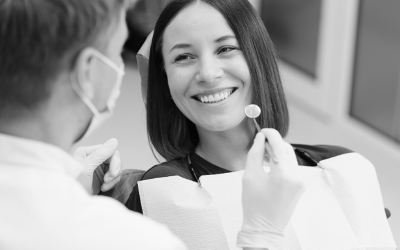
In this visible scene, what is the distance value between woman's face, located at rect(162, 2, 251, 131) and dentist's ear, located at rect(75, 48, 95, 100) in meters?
0.67

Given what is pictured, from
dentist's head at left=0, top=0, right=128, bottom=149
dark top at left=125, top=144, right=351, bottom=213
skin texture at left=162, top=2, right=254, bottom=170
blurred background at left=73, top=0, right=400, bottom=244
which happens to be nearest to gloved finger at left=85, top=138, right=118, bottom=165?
dark top at left=125, top=144, right=351, bottom=213

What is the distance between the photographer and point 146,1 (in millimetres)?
5020

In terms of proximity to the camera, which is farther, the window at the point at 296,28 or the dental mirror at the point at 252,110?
the window at the point at 296,28

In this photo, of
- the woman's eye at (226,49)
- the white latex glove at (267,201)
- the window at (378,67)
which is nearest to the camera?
the white latex glove at (267,201)

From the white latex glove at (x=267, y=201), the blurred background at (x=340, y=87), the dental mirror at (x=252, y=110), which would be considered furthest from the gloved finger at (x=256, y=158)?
the blurred background at (x=340, y=87)

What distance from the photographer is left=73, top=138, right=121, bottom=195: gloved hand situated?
175 cm

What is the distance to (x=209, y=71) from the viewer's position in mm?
1682

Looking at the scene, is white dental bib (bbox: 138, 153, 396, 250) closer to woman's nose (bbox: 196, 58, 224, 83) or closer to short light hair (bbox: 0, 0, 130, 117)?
woman's nose (bbox: 196, 58, 224, 83)

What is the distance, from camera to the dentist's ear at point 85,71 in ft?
3.30

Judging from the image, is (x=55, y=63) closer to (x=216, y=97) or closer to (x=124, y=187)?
(x=216, y=97)

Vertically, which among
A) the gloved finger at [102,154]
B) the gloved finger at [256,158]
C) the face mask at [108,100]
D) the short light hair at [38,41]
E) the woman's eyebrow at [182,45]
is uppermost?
the short light hair at [38,41]

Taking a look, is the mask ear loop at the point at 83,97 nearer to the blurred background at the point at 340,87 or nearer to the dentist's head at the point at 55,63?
the dentist's head at the point at 55,63

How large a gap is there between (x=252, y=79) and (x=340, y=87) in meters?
2.47

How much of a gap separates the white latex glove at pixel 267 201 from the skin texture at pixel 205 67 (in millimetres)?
398
